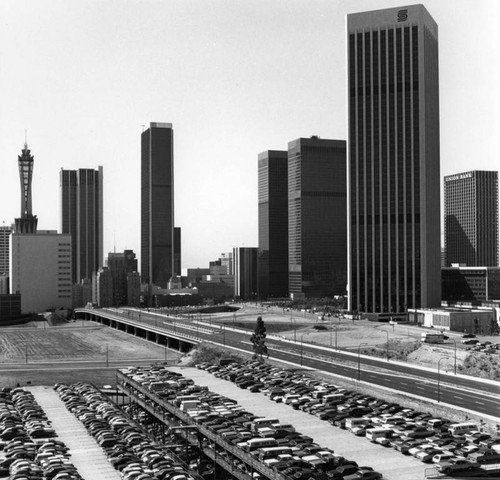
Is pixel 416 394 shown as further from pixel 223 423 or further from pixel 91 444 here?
pixel 91 444

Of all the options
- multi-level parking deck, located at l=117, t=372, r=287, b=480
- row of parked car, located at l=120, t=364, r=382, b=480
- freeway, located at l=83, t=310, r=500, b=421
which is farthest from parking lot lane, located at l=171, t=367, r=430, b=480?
freeway, located at l=83, t=310, r=500, b=421

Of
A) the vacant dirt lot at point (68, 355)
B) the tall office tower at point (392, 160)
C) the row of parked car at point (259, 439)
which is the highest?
the tall office tower at point (392, 160)

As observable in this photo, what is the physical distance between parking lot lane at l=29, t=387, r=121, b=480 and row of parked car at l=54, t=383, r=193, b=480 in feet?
1.79

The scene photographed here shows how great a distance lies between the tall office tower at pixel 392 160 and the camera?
194 m

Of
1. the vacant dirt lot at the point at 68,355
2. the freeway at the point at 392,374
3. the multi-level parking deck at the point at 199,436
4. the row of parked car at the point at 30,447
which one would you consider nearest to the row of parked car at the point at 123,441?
the multi-level parking deck at the point at 199,436

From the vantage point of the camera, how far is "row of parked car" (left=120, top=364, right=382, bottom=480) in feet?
166

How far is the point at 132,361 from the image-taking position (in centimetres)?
13125

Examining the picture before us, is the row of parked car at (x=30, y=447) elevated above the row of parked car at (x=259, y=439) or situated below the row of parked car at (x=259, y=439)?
below

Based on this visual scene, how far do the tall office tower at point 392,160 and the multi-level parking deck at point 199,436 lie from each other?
4719 inches

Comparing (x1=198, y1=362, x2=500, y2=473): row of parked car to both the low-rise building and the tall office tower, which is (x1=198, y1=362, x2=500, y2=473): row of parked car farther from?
the tall office tower

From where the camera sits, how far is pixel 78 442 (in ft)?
209

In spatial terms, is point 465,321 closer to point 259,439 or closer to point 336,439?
point 336,439

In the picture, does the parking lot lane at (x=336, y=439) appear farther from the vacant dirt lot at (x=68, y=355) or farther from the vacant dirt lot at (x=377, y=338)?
the vacant dirt lot at (x=377, y=338)

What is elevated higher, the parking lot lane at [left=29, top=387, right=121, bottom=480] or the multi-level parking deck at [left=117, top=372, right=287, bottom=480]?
the multi-level parking deck at [left=117, top=372, right=287, bottom=480]
